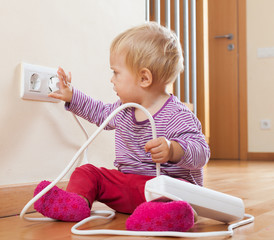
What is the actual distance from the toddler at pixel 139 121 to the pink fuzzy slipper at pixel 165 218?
201mm

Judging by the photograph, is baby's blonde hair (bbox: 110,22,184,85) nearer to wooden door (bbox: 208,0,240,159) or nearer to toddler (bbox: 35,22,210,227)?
toddler (bbox: 35,22,210,227)

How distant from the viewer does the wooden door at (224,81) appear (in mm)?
3695

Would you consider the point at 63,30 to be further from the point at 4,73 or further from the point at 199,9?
the point at 199,9

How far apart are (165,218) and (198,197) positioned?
103 mm

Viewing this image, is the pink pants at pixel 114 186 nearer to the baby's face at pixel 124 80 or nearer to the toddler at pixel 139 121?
the toddler at pixel 139 121

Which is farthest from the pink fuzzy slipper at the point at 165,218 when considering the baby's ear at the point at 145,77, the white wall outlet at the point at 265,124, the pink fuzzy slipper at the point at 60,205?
the white wall outlet at the point at 265,124

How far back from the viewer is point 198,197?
797mm

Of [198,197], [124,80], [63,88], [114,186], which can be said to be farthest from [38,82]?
[198,197]

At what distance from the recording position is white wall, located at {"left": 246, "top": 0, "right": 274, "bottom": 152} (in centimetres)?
359

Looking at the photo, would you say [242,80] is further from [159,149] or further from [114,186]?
[159,149]

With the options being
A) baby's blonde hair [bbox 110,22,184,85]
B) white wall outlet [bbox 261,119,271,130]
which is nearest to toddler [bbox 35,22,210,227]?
baby's blonde hair [bbox 110,22,184,85]

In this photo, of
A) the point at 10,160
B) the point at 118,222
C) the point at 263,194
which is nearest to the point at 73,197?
the point at 118,222

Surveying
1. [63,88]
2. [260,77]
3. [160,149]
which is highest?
[260,77]

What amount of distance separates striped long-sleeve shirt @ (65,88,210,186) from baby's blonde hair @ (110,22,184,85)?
76mm
